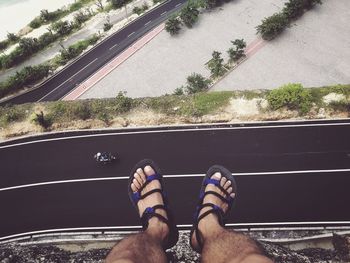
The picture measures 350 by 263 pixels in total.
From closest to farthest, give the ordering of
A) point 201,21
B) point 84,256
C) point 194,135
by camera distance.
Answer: point 84,256
point 194,135
point 201,21

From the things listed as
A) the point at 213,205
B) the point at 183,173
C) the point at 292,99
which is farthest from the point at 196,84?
the point at 213,205

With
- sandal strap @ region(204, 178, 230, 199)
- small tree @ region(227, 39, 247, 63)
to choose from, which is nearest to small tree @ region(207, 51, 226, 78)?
small tree @ region(227, 39, 247, 63)

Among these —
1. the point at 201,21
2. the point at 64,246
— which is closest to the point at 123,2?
the point at 201,21

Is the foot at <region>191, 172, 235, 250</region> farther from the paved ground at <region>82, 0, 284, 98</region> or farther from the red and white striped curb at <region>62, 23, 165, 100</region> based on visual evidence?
the red and white striped curb at <region>62, 23, 165, 100</region>

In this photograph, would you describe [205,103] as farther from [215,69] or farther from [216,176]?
[216,176]

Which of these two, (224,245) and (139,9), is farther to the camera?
(139,9)

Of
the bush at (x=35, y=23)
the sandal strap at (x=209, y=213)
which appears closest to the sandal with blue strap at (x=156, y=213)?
the sandal strap at (x=209, y=213)

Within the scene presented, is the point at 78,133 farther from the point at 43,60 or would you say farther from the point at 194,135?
the point at 43,60
